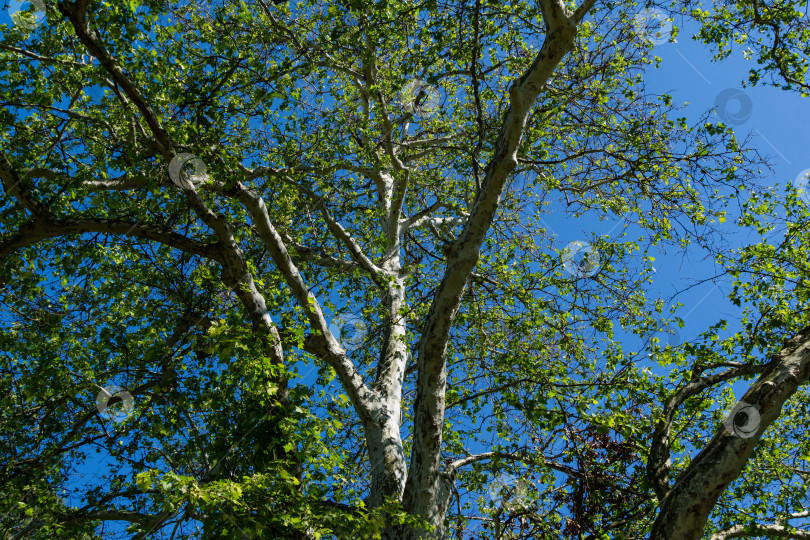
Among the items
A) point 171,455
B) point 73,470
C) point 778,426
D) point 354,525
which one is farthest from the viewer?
point 778,426

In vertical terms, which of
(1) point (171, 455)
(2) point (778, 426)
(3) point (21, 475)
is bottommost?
(3) point (21, 475)

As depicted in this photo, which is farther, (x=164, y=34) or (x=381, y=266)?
(x=381, y=266)

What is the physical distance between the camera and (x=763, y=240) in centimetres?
741

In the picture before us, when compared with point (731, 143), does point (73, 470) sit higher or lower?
lower

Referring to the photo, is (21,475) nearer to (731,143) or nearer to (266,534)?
(266,534)

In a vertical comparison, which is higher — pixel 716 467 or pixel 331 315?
pixel 331 315

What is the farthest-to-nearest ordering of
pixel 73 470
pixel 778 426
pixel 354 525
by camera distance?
1. pixel 778 426
2. pixel 73 470
3. pixel 354 525

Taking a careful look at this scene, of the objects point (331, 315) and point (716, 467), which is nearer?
point (716, 467)

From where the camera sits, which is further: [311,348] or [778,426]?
[778,426]

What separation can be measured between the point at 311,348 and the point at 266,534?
2033 millimetres

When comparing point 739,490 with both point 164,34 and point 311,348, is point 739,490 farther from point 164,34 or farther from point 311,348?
point 164,34

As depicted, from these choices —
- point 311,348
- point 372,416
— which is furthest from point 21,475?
point 372,416

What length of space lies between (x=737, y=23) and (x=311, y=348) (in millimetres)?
6032

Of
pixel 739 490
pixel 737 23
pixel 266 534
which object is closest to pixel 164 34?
pixel 266 534
